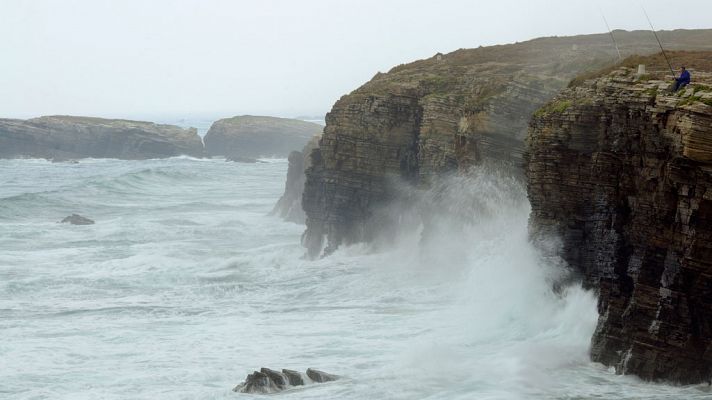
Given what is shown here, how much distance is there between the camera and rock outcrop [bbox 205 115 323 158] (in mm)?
130125

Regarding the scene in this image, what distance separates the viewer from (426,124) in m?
40.6

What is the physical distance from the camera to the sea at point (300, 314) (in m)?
23.0

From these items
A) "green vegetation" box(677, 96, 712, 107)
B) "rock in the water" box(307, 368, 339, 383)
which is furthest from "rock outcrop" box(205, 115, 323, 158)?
"green vegetation" box(677, 96, 712, 107)

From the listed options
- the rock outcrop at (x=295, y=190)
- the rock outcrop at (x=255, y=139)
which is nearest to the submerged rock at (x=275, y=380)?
the rock outcrop at (x=295, y=190)

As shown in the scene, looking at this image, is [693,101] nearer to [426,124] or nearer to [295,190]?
[426,124]

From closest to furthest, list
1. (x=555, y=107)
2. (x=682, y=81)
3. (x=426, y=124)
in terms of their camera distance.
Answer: (x=682, y=81), (x=555, y=107), (x=426, y=124)

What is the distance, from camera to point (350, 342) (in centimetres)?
2753

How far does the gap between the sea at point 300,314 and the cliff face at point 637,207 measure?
0.86m

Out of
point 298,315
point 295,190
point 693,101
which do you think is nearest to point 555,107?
→ point 693,101

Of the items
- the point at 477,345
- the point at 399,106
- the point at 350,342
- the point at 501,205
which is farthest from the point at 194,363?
the point at 399,106

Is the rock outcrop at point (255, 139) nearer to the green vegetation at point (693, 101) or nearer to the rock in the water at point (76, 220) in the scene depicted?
the rock in the water at point (76, 220)

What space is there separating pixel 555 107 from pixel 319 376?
30.1ft

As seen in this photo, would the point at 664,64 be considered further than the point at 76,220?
No

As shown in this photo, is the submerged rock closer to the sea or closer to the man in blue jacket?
the sea
